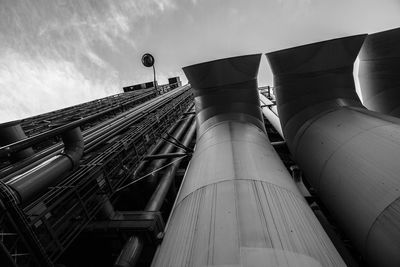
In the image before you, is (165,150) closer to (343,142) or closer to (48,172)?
(48,172)

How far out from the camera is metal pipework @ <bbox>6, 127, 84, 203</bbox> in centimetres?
280

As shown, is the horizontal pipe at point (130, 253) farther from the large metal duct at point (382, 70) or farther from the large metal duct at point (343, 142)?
the large metal duct at point (382, 70)

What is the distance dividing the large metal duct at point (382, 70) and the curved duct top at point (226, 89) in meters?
4.94

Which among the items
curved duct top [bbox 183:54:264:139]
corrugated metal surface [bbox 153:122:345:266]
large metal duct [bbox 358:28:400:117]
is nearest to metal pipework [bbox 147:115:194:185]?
curved duct top [bbox 183:54:264:139]

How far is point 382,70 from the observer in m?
6.94

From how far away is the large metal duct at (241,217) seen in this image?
2.10 meters

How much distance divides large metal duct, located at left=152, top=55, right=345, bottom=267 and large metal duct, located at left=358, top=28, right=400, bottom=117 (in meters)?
6.22

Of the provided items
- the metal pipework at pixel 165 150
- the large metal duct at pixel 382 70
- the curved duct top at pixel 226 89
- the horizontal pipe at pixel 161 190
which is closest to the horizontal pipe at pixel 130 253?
the horizontal pipe at pixel 161 190

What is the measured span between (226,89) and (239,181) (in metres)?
4.10

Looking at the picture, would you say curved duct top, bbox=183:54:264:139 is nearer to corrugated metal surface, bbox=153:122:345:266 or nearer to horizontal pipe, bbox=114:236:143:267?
corrugated metal surface, bbox=153:122:345:266

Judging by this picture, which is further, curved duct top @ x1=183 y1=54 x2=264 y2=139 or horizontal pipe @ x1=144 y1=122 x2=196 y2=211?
curved duct top @ x1=183 y1=54 x2=264 y2=139

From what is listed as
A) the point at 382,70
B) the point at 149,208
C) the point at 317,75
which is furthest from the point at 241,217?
the point at 382,70

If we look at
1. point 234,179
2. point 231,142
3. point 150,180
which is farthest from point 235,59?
point 150,180

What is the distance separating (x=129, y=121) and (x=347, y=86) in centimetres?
894
